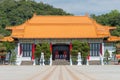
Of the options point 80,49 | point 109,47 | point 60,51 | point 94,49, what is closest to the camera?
point 80,49

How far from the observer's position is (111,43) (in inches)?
2763

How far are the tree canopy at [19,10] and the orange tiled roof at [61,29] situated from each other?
31.0 m

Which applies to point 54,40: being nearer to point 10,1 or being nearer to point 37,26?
point 37,26

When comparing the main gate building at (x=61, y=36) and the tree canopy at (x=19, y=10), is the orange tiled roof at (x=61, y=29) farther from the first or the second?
the tree canopy at (x=19, y=10)

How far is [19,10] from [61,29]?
51.2 metres

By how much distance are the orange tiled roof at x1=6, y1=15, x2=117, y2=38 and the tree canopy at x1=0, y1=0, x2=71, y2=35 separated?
3103cm

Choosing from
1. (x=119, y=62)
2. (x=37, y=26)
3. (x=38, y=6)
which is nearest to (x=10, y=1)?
(x=38, y=6)

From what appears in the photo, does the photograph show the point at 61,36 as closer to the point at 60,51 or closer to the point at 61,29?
the point at 61,29

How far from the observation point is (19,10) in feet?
389

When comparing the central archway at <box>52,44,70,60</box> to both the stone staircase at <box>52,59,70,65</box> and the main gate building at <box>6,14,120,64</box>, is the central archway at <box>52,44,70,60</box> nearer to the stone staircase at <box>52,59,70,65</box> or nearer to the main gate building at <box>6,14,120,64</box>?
the stone staircase at <box>52,59,70,65</box>

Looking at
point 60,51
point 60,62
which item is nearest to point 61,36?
point 60,62

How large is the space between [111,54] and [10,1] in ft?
213

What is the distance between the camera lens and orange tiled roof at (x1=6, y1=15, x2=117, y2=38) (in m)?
67.8
